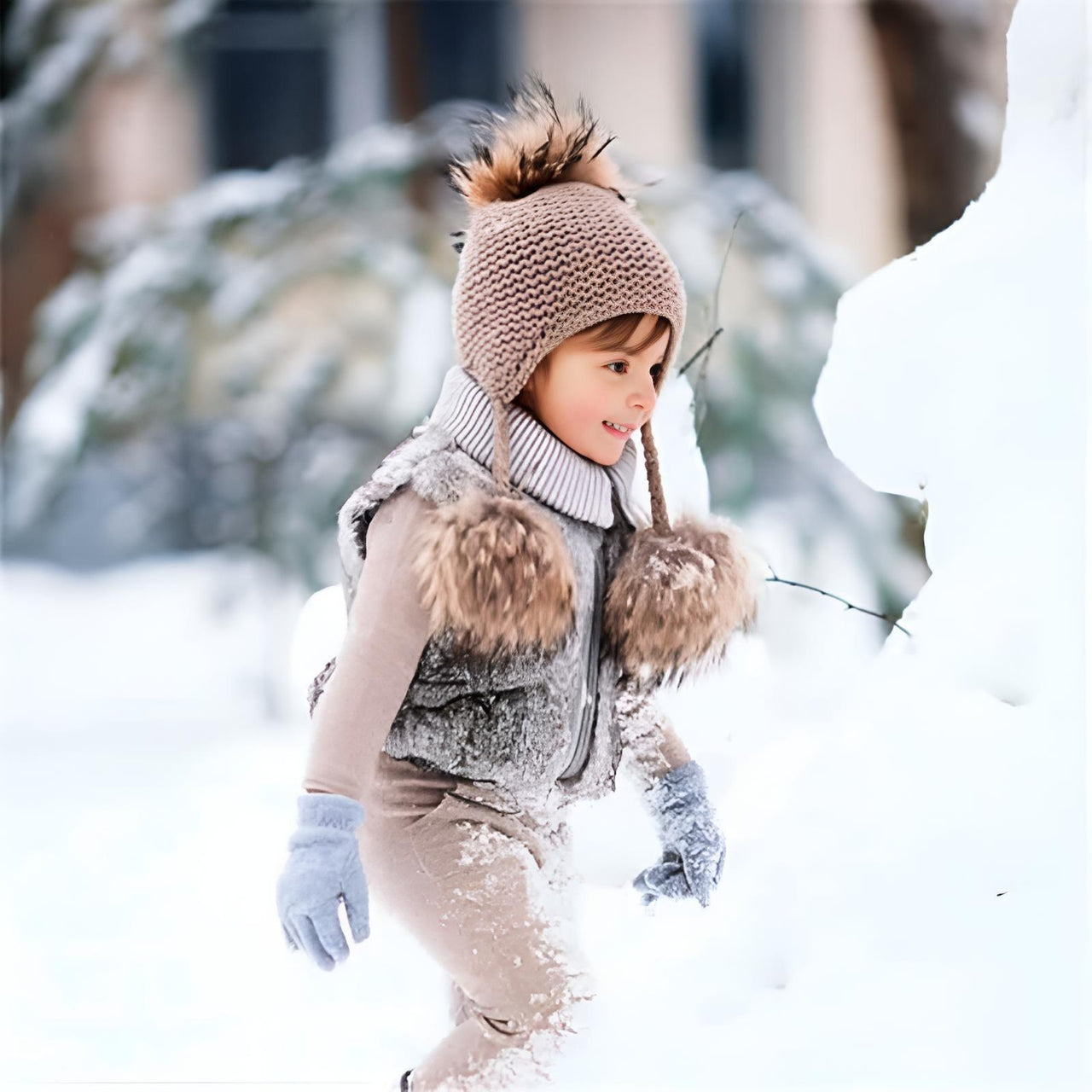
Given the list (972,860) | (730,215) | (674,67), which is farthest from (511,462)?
(730,215)

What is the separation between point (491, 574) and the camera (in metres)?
0.93

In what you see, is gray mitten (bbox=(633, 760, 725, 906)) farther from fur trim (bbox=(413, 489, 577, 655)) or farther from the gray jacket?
fur trim (bbox=(413, 489, 577, 655))

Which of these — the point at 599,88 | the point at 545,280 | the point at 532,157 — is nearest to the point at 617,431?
the point at 545,280

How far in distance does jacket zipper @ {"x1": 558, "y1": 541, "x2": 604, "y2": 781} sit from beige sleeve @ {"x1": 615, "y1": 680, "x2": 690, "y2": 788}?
7 cm

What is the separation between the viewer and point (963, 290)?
1300 mm

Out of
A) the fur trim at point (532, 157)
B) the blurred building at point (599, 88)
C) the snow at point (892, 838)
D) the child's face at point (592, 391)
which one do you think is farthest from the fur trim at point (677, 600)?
the blurred building at point (599, 88)

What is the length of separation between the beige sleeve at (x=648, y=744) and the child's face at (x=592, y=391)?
27 centimetres

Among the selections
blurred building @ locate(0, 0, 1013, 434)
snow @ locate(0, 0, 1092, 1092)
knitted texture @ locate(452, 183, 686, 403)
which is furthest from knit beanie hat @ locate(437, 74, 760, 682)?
blurred building @ locate(0, 0, 1013, 434)

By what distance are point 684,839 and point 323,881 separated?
0.40m

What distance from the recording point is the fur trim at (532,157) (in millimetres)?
1048

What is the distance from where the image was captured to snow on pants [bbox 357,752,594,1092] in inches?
38.1

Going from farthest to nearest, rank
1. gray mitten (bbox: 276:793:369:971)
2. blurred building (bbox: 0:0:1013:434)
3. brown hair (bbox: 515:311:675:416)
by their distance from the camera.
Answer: blurred building (bbox: 0:0:1013:434), brown hair (bbox: 515:311:675:416), gray mitten (bbox: 276:793:369:971)

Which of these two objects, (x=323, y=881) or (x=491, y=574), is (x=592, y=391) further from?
(x=323, y=881)

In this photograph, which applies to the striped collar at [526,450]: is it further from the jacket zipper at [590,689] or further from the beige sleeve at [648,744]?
the beige sleeve at [648,744]
